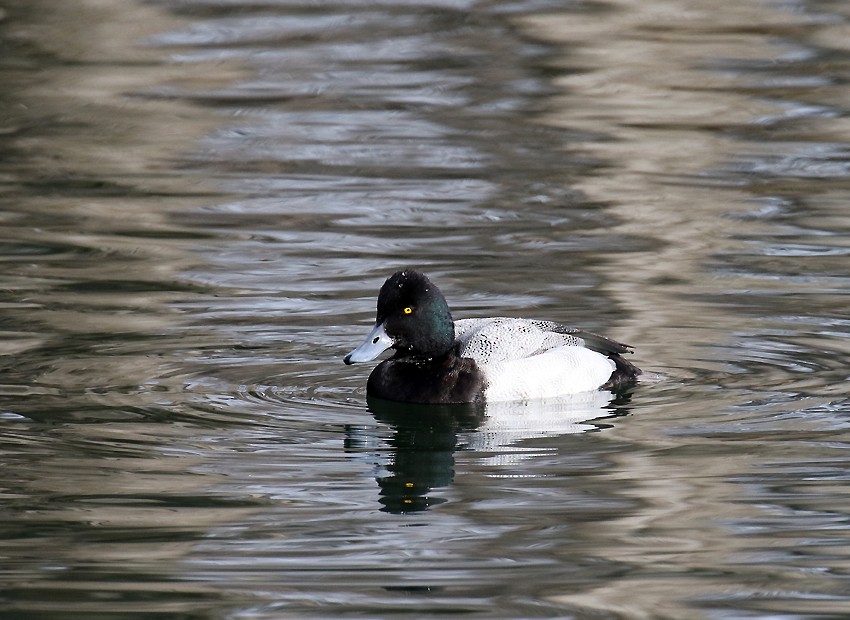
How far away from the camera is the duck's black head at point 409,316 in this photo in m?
9.33

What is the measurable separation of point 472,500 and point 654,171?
26.3ft

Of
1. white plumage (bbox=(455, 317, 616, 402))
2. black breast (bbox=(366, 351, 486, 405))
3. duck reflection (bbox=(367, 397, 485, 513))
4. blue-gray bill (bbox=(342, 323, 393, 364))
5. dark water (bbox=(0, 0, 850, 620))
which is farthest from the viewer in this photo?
white plumage (bbox=(455, 317, 616, 402))

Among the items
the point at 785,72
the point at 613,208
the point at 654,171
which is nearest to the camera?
the point at 613,208

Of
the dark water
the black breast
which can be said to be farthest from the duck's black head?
the dark water

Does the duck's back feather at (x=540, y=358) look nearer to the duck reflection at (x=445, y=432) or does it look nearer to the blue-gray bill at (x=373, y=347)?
the duck reflection at (x=445, y=432)

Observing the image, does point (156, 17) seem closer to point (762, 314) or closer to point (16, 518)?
point (762, 314)

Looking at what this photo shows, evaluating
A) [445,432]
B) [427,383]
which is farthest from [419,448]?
[427,383]

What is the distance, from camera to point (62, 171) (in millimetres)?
15312

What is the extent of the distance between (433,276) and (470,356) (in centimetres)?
241

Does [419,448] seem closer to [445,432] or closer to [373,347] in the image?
[445,432]

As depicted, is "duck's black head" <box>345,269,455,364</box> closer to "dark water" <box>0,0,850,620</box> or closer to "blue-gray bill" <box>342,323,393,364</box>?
"blue-gray bill" <box>342,323,393,364</box>

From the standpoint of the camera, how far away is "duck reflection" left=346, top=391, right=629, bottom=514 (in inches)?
311

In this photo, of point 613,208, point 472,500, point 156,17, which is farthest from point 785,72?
point 472,500

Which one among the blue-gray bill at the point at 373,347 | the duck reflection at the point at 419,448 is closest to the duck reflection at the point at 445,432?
the duck reflection at the point at 419,448
